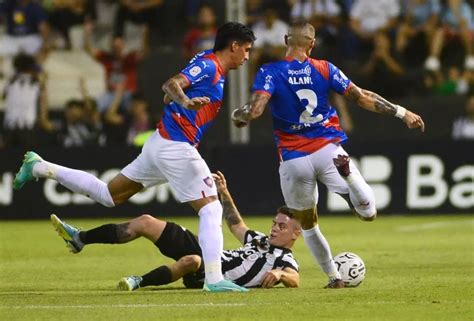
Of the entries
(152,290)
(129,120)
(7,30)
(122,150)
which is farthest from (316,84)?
(7,30)

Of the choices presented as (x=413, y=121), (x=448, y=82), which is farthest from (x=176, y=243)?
(x=448, y=82)

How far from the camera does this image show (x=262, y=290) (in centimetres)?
1071

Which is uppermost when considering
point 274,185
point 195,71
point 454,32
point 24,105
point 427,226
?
point 195,71

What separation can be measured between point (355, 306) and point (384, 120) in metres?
13.1

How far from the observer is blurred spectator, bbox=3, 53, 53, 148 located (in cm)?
2158

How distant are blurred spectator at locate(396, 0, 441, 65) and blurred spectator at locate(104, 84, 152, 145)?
505cm

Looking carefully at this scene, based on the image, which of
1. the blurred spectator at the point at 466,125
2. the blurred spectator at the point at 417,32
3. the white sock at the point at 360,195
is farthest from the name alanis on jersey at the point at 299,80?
the blurred spectator at the point at 417,32

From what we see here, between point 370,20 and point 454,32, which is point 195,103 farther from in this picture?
point 454,32

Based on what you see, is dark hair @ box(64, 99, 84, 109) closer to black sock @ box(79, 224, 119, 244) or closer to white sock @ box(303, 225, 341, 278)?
black sock @ box(79, 224, 119, 244)

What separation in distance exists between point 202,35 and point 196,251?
40.2ft

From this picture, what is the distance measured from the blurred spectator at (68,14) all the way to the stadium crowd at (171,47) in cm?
2

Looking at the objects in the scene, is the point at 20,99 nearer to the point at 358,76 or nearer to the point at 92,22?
the point at 92,22

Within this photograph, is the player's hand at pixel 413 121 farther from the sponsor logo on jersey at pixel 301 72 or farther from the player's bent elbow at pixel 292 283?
the player's bent elbow at pixel 292 283

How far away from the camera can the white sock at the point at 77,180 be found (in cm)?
1125
